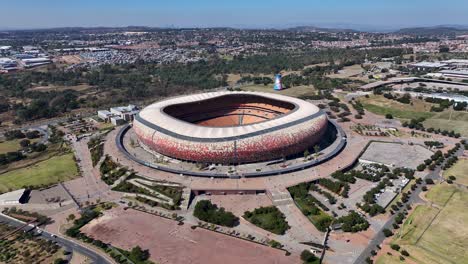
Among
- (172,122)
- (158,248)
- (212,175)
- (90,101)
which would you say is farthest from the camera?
(90,101)

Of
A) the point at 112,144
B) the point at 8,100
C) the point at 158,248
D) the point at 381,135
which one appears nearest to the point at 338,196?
the point at 158,248

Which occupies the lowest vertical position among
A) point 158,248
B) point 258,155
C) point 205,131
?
point 158,248

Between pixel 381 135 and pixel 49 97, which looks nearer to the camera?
pixel 381 135

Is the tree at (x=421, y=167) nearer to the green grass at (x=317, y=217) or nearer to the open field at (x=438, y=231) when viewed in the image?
the open field at (x=438, y=231)

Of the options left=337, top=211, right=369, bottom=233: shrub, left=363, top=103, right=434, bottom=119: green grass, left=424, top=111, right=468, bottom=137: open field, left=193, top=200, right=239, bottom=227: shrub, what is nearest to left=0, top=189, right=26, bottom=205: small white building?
left=193, top=200, right=239, bottom=227: shrub

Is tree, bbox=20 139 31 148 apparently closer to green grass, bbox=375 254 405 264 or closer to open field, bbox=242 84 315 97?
open field, bbox=242 84 315 97

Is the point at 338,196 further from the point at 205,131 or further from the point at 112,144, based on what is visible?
the point at 112,144

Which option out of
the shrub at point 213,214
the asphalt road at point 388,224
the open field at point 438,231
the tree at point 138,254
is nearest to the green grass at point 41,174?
the shrub at point 213,214
